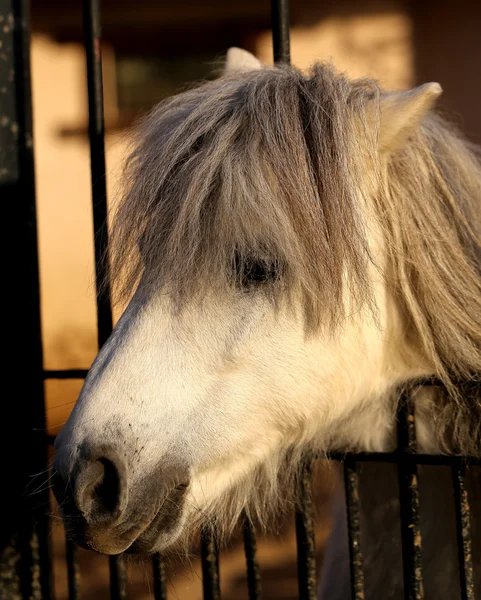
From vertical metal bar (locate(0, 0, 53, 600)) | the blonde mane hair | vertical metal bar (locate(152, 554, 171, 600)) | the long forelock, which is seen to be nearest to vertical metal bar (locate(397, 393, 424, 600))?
the blonde mane hair

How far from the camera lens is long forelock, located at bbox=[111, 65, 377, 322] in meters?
1.28

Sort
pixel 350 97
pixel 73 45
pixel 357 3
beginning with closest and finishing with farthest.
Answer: pixel 350 97, pixel 357 3, pixel 73 45

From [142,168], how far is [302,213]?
37cm

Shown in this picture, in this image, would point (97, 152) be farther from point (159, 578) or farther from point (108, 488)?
point (159, 578)

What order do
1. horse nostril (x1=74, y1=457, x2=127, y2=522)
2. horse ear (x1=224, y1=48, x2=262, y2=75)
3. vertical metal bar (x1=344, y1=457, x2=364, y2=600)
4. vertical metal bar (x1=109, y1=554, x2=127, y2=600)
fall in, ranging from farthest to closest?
horse ear (x1=224, y1=48, x2=262, y2=75) < vertical metal bar (x1=109, y1=554, x2=127, y2=600) < vertical metal bar (x1=344, y1=457, x2=364, y2=600) < horse nostril (x1=74, y1=457, x2=127, y2=522)

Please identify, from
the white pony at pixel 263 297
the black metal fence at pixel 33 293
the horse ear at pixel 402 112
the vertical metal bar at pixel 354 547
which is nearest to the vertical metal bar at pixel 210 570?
the black metal fence at pixel 33 293

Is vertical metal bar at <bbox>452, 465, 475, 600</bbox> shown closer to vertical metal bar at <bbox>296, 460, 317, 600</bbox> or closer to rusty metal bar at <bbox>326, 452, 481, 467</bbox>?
rusty metal bar at <bbox>326, 452, 481, 467</bbox>

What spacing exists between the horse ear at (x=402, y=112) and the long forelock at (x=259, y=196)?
5 cm

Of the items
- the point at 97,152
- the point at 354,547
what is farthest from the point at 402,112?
the point at 354,547

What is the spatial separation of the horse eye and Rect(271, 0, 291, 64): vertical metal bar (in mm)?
554

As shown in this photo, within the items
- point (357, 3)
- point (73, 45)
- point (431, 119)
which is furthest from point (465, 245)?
point (73, 45)

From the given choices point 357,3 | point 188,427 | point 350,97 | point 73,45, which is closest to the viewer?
point 188,427

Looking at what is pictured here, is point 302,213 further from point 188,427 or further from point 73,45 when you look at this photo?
point 73,45

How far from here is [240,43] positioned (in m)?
3.96
